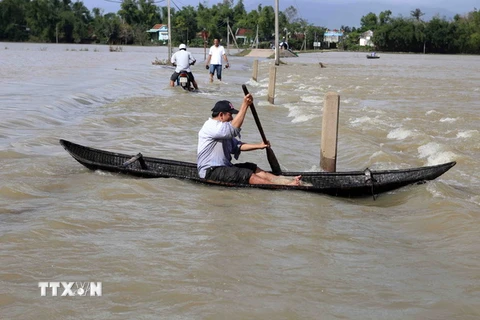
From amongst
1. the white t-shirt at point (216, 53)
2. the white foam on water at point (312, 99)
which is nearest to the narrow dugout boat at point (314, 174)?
the white foam on water at point (312, 99)

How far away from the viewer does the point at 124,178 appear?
898 centimetres

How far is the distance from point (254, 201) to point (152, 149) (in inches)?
174

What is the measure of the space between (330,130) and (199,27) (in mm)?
126925

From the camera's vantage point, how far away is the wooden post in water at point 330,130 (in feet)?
30.8

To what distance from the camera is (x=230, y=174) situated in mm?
8391

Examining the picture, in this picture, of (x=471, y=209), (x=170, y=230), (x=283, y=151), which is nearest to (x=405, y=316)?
(x=170, y=230)

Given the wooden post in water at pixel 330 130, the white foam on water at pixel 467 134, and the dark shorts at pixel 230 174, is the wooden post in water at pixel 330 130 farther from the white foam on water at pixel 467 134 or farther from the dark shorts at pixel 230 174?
the white foam on water at pixel 467 134

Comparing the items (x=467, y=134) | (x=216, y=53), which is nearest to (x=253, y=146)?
(x=467, y=134)

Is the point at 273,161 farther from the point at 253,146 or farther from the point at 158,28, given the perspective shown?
the point at 158,28

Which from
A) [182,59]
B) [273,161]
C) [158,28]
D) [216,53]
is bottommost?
[273,161]

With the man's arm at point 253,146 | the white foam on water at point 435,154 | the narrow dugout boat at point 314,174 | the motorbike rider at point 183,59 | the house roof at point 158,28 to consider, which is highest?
the house roof at point 158,28

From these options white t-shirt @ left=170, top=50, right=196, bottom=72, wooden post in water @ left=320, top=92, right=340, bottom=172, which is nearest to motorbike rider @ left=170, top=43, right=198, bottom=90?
white t-shirt @ left=170, top=50, right=196, bottom=72

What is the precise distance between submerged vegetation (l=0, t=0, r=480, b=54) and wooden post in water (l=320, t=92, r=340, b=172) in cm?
10024

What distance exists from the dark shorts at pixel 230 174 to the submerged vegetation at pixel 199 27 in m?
101
